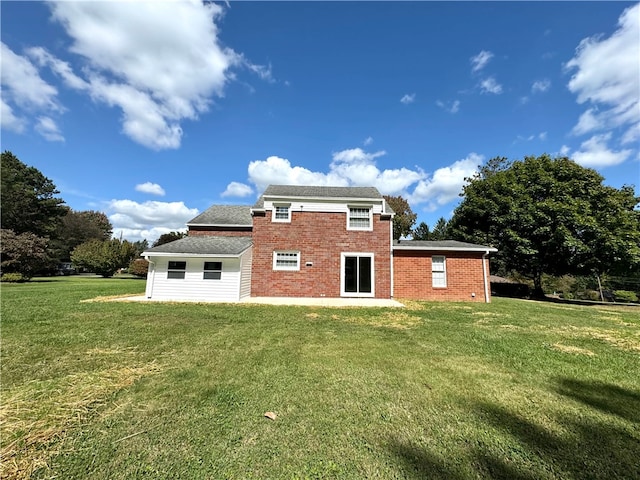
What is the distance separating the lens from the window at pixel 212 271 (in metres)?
13.1

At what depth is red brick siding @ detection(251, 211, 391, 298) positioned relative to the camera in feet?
47.0

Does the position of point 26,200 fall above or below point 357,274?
above

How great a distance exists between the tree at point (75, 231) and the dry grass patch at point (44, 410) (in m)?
52.1

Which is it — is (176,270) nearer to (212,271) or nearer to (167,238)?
(212,271)

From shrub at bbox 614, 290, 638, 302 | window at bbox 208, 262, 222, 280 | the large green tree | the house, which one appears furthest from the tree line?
shrub at bbox 614, 290, 638, 302

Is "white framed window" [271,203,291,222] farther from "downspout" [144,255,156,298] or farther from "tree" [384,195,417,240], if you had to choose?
Result: "tree" [384,195,417,240]

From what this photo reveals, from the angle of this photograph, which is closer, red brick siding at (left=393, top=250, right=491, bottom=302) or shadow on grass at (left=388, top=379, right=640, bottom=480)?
shadow on grass at (left=388, top=379, right=640, bottom=480)

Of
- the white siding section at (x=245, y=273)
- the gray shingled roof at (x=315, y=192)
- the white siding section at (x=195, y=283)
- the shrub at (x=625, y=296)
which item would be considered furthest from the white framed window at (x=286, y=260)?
the shrub at (x=625, y=296)

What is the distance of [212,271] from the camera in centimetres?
1316

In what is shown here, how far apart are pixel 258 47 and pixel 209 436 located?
13819 millimetres

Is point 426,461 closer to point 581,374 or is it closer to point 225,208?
point 581,374

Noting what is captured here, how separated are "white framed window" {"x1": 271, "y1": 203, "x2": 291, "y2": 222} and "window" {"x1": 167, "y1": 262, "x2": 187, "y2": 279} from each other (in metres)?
4.84

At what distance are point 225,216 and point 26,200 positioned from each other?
3631cm

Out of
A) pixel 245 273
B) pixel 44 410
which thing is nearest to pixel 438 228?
pixel 245 273
